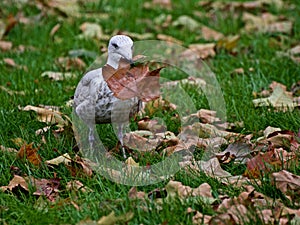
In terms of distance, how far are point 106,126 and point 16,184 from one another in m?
0.88

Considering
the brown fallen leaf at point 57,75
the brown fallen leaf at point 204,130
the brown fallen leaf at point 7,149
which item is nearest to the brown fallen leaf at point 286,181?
the brown fallen leaf at point 204,130

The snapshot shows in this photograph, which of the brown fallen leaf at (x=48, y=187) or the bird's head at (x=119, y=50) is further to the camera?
the bird's head at (x=119, y=50)

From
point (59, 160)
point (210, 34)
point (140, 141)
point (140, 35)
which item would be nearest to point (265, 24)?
point (210, 34)

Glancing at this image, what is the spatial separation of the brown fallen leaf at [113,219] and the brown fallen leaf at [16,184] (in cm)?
62

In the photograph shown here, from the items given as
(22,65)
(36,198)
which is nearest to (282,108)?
(36,198)

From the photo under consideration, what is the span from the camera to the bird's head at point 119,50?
3293 millimetres

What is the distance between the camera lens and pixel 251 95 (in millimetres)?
4305

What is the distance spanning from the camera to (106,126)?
3.80 m

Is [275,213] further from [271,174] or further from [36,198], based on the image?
[36,198]

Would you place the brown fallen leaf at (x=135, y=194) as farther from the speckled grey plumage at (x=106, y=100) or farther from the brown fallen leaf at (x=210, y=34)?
the brown fallen leaf at (x=210, y=34)

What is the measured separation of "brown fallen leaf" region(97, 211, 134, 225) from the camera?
8.48ft

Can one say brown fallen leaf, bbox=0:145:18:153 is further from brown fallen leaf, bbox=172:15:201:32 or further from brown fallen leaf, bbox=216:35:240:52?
brown fallen leaf, bbox=172:15:201:32

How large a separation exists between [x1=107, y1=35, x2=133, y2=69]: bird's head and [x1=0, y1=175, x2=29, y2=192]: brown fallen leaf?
0.79m

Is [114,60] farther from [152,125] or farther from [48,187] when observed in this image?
[48,187]
